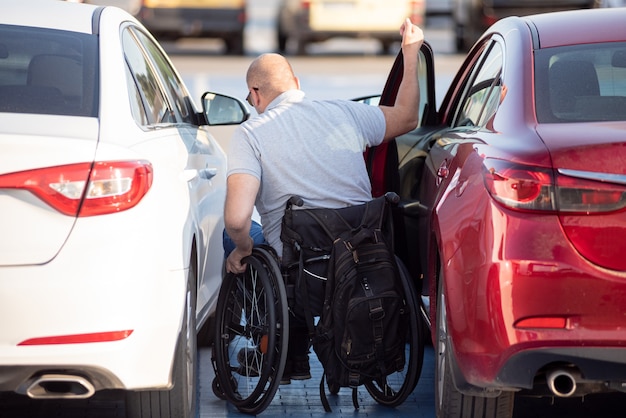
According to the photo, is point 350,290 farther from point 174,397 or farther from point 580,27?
point 580,27

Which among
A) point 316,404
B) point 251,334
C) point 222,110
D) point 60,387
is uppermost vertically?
point 222,110

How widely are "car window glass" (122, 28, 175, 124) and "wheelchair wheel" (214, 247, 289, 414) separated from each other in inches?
27.0

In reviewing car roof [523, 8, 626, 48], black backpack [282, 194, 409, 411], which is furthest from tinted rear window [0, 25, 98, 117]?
car roof [523, 8, 626, 48]

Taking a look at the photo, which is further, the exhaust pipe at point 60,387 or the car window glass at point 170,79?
the car window glass at point 170,79

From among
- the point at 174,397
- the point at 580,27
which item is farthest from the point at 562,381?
the point at 580,27

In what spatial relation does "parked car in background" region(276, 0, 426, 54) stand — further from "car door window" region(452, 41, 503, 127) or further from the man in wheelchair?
the man in wheelchair

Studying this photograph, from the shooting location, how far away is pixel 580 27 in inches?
209

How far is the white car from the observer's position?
416 cm

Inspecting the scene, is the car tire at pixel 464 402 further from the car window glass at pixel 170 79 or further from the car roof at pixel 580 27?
the car window glass at pixel 170 79

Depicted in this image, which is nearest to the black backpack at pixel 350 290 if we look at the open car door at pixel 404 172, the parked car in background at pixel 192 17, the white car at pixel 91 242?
the open car door at pixel 404 172

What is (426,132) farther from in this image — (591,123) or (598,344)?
(598,344)

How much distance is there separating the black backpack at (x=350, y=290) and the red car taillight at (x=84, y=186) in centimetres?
121

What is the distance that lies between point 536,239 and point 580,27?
145cm

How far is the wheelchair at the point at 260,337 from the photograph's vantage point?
17.3ft
